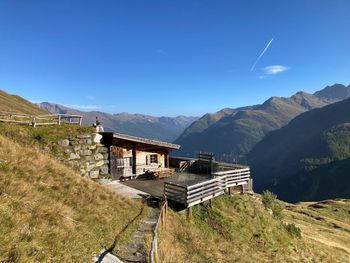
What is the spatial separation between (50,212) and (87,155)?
17.0 metres

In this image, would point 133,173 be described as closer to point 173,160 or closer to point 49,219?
point 173,160

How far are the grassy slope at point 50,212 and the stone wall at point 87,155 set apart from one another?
7141 mm

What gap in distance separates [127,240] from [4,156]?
882 cm

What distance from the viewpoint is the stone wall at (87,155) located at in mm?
28438

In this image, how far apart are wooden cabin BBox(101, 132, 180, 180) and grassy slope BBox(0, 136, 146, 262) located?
1116 centimetres

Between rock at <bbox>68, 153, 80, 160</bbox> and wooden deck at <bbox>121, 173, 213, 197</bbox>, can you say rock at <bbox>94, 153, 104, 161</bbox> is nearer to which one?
rock at <bbox>68, 153, 80, 160</bbox>

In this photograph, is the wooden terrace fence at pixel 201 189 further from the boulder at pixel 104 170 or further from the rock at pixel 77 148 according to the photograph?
the rock at pixel 77 148

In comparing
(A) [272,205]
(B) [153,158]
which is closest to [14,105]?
(B) [153,158]

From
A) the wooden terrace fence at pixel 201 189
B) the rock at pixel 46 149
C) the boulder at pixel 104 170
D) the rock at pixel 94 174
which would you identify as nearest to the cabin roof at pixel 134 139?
the boulder at pixel 104 170

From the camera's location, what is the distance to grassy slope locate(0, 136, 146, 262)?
33.6 ft

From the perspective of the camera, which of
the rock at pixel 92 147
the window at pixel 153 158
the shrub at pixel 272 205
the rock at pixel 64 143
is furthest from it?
the window at pixel 153 158

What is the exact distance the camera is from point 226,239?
23844 mm

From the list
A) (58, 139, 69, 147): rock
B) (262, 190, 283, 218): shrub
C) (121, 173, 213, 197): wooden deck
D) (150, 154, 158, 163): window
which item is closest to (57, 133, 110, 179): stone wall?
(58, 139, 69, 147): rock

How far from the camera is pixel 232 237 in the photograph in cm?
2450
